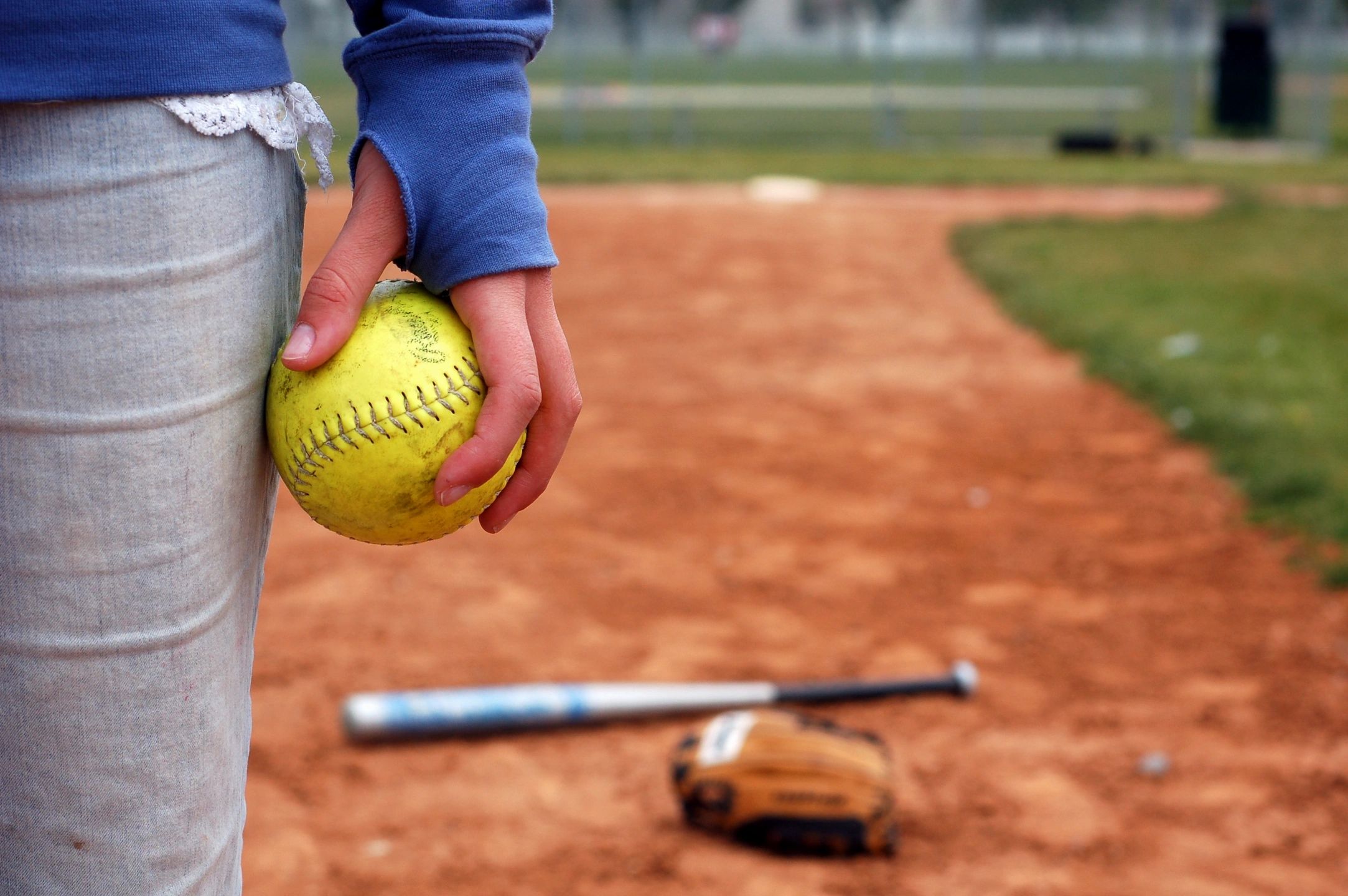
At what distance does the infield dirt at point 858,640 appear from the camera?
2.50 metres

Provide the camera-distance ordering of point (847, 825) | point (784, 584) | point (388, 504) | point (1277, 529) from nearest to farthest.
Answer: point (388, 504)
point (847, 825)
point (784, 584)
point (1277, 529)

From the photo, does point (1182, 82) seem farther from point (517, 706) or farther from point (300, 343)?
point (300, 343)

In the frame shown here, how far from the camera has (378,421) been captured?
4.07ft

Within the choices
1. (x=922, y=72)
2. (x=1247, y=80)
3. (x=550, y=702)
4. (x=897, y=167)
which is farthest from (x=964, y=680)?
(x=922, y=72)

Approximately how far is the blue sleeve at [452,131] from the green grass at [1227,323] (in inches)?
129

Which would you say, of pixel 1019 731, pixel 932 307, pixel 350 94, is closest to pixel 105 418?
pixel 1019 731

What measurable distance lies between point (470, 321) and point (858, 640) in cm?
249

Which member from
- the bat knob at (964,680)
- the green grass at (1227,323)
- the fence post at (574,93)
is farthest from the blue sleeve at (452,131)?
the fence post at (574,93)

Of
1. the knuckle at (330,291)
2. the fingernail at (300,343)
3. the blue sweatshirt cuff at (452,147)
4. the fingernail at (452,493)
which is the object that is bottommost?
the fingernail at (452,493)

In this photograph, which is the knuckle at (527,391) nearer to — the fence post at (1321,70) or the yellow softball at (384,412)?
the yellow softball at (384,412)

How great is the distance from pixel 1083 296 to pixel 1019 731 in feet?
16.8

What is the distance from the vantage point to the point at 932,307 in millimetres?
7703

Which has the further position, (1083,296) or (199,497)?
(1083,296)

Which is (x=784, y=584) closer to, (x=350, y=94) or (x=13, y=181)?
(x=13, y=181)
